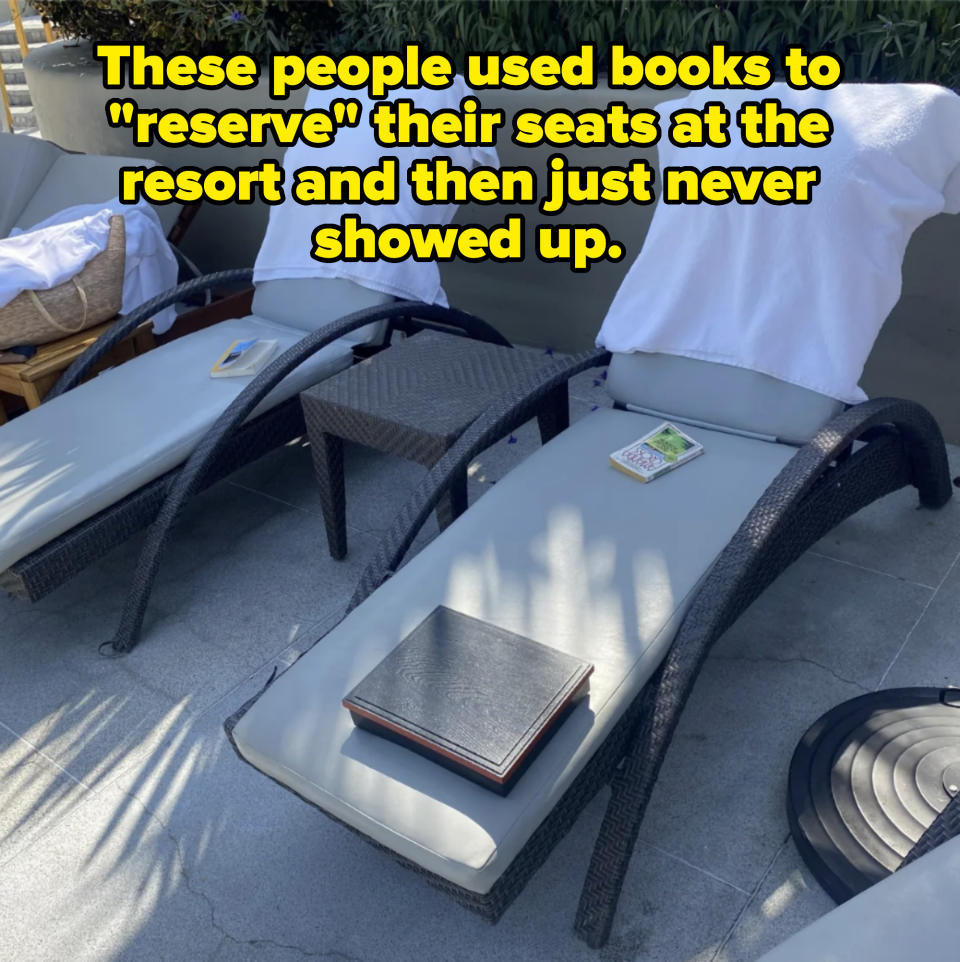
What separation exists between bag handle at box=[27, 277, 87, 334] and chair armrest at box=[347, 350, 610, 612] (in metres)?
1.68

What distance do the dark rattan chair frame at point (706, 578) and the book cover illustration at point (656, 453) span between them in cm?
31

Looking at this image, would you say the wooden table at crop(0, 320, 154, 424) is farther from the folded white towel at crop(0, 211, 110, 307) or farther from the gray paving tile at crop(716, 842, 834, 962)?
the gray paving tile at crop(716, 842, 834, 962)

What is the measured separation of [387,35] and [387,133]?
1050 mm

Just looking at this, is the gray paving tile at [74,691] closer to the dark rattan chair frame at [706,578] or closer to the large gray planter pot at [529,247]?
the dark rattan chair frame at [706,578]

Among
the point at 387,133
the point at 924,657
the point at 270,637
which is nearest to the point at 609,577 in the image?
the point at 924,657

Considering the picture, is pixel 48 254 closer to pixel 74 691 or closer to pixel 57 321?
pixel 57 321

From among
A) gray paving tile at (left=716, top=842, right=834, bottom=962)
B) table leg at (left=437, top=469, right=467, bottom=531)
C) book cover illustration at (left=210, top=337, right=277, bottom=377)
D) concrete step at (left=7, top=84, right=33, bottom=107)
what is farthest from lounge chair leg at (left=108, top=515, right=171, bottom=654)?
concrete step at (left=7, top=84, right=33, bottom=107)

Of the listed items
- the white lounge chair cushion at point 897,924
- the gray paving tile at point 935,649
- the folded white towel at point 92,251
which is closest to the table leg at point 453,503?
the gray paving tile at point 935,649

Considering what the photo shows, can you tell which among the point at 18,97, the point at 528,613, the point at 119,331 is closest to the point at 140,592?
the point at 119,331

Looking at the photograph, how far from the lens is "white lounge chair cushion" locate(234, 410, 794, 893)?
1.58 metres

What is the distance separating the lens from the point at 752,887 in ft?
6.10

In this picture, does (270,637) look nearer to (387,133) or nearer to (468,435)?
(468,435)

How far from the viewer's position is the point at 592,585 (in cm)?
199

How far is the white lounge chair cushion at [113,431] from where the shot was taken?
250cm
